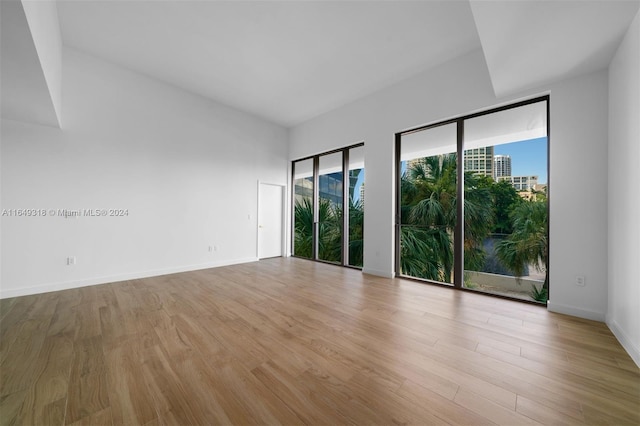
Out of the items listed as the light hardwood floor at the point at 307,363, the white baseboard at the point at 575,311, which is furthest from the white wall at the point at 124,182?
the white baseboard at the point at 575,311

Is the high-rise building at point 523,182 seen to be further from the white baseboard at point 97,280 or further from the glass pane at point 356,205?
the white baseboard at point 97,280

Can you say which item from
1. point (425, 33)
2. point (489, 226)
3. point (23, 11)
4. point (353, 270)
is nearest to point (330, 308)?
point (353, 270)

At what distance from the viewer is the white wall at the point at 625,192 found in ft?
6.80

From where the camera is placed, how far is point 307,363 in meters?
1.96

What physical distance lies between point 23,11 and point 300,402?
3.31m

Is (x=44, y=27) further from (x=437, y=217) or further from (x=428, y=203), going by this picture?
(x=437, y=217)

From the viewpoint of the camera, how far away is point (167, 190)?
4.95 metres

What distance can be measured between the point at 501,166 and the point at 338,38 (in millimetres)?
3069

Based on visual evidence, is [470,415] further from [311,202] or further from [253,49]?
[311,202]

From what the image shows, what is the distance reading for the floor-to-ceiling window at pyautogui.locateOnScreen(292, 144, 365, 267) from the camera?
572cm

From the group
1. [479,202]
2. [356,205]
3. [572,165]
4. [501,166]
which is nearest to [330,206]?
[356,205]

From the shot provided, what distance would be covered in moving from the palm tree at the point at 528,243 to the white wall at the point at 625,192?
0.66 m

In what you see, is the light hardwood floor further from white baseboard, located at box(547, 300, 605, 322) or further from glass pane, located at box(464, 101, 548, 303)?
glass pane, located at box(464, 101, 548, 303)

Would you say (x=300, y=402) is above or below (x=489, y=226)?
below
